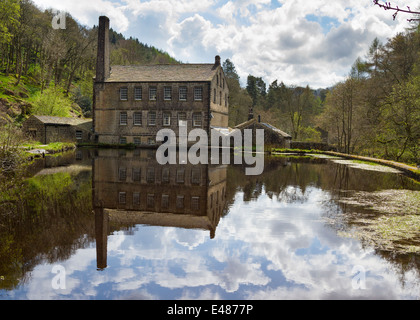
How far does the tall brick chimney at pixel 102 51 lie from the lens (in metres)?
41.1

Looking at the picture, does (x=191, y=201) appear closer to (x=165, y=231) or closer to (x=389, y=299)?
(x=165, y=231)

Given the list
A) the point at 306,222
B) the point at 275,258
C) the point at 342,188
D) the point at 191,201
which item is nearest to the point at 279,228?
the point at 306,222

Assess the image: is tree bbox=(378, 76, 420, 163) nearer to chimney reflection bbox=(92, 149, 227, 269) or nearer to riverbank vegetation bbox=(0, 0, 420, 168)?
riverbank vegetation bbox=(0, 0, 420, 168)

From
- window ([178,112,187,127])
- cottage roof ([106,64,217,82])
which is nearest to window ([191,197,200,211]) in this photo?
window ([178,112,187,127])

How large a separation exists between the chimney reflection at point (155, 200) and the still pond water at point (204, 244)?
0.17ft

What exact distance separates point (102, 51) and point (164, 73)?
8.20m

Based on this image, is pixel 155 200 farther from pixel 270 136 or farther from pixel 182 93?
pixel 270 136

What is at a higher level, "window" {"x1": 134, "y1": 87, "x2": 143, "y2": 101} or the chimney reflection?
"window" {"x1": 134, "y1": 87, "x2": 143, "y2": 101}

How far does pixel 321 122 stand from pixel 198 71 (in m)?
21.2

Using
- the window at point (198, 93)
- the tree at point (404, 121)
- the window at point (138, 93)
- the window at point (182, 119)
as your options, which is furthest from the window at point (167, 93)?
the tree at point (404, 121)

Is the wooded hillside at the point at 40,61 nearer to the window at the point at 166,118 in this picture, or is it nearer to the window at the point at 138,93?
the window at the point at 138,93

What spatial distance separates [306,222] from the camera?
29.9 feet

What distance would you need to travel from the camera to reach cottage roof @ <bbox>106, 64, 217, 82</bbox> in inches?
1582
